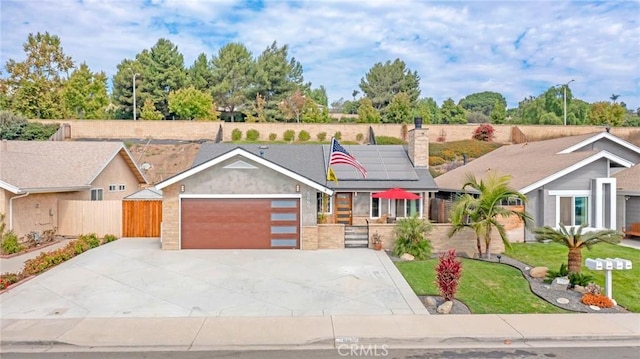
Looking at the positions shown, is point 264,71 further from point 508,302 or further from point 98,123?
point 508,302

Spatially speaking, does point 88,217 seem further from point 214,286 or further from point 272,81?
point 272,81

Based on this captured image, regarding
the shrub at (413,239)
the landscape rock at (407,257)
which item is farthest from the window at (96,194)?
the landscape rock at (407,257)

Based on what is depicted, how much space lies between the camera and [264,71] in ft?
176

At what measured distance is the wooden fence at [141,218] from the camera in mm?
19094

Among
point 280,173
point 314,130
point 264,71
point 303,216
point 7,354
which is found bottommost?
point 7,354

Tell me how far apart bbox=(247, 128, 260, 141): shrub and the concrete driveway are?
27.0 meters

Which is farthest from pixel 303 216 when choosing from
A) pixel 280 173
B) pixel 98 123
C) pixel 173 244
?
pixel 98 123

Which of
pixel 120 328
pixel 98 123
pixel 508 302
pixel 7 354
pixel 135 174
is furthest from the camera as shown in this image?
pixel 98 123

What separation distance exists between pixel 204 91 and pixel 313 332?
49435 mm

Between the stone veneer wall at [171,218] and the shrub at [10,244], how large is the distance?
5.24 m

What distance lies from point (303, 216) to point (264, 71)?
132 ft

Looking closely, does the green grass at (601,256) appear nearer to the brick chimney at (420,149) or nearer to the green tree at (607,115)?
the brick chimney at (420,149)

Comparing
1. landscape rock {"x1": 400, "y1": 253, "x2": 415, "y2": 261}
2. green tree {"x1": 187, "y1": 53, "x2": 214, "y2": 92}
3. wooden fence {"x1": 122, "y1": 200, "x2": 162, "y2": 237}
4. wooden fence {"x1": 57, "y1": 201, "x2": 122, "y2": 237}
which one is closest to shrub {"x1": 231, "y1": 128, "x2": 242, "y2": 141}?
green tree {"x1": 187, "y1": 53, "x2": 214, "y2": 92}

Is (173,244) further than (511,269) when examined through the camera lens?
Yes
